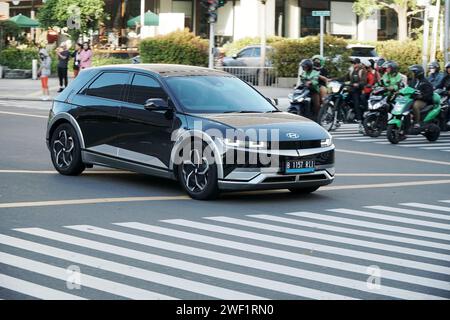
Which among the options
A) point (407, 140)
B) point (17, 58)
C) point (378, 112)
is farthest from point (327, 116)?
point (17, 58)

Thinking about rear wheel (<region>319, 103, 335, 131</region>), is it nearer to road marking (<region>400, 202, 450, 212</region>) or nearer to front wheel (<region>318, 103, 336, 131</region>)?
front wheel (<region>318, 103, 336, 131</region>)

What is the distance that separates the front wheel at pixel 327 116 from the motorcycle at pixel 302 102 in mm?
325

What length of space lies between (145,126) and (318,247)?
4.32m

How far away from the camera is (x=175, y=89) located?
1361 centimetres

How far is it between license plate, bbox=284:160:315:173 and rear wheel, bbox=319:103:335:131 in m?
11.9

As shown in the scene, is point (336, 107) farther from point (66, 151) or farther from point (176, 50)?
point (176, 50)

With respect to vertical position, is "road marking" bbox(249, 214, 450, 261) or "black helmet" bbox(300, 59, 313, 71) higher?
"black helmet" bbox(300, 59, 313, 71)

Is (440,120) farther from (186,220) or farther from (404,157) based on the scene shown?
(186,220)

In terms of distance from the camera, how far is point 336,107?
25141 millimetres

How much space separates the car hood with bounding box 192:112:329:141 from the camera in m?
12.8

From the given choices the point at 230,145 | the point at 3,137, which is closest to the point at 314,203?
the point at 230,145

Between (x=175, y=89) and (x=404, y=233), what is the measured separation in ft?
13.2

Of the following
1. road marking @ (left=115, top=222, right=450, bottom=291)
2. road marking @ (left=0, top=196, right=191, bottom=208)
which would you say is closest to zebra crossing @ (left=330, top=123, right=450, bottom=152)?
road marking @ (left=0, top=196, right=191, bottom=208)

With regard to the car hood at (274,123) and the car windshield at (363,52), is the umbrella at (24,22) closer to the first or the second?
the car windshield at (363,52)
